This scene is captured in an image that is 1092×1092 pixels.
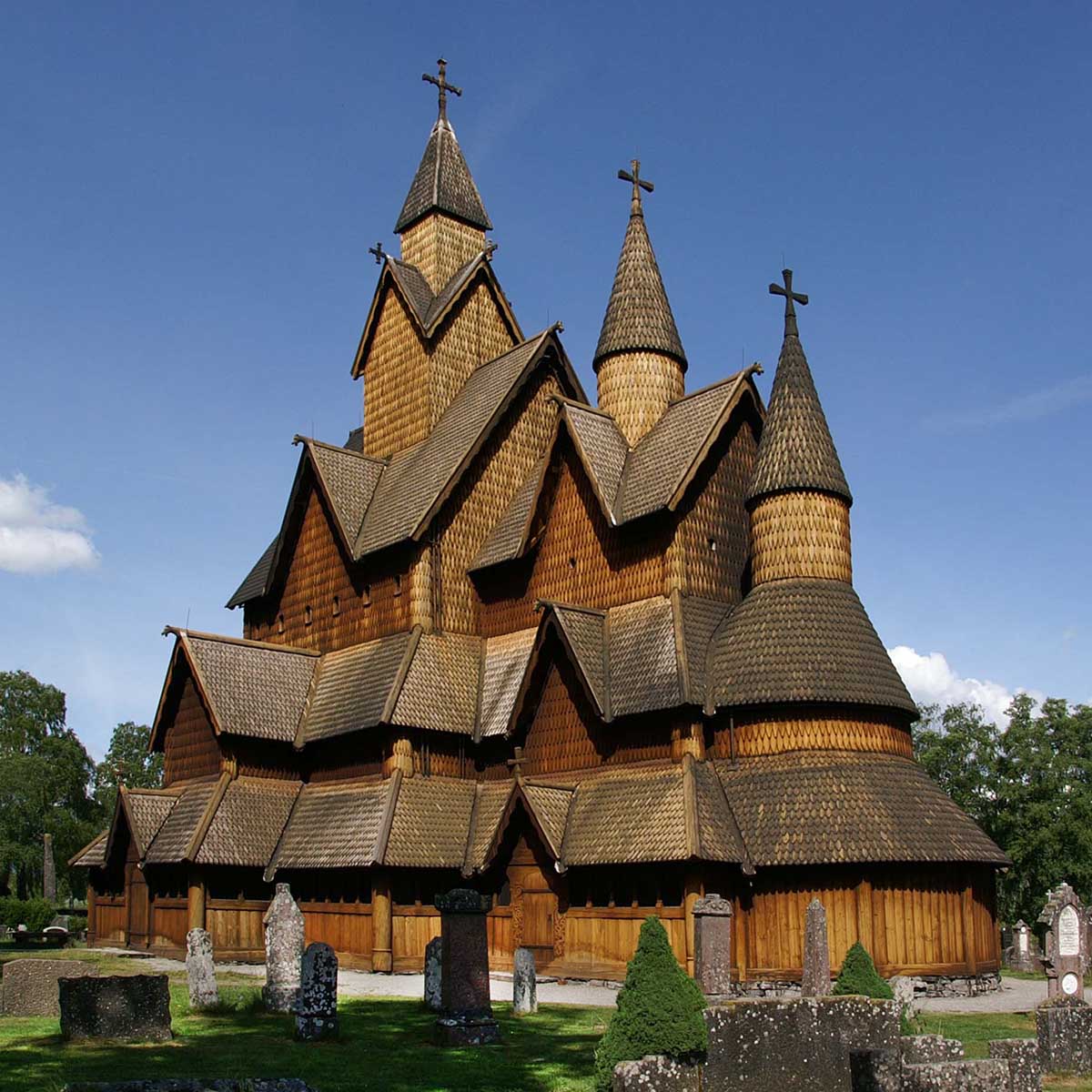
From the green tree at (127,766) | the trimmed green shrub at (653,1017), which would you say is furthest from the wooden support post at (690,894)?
the green tree at (127,766)

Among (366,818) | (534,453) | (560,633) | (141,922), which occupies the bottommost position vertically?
(141,922)

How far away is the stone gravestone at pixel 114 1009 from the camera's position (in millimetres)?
16844

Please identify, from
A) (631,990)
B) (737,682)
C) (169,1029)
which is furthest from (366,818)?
(631,990)

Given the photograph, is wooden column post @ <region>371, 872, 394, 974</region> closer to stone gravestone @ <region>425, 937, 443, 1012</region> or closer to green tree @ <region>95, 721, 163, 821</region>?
stone gravestone @ <region>425, 937, 443, 1012</region>

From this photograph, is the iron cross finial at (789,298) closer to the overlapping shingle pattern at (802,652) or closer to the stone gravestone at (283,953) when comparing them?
the overlapping shingle pattern at (802,652)

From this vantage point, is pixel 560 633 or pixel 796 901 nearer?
pixel 796 901

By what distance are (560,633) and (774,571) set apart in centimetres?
485

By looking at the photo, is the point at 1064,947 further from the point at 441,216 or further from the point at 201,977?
the point at 441,216

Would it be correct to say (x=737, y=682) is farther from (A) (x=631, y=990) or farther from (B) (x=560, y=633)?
(A) (x=631, y=990)

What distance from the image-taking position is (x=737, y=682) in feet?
90.7

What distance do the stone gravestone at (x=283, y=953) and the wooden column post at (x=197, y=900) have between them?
12277 mm

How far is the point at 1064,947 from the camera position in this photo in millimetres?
22172

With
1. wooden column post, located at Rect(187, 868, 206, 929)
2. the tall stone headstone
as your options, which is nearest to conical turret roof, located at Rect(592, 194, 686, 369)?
wooden column post, located at Rect(187, 868, 206, 929)

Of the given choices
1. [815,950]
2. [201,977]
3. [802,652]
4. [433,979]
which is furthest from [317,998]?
[802,652]
